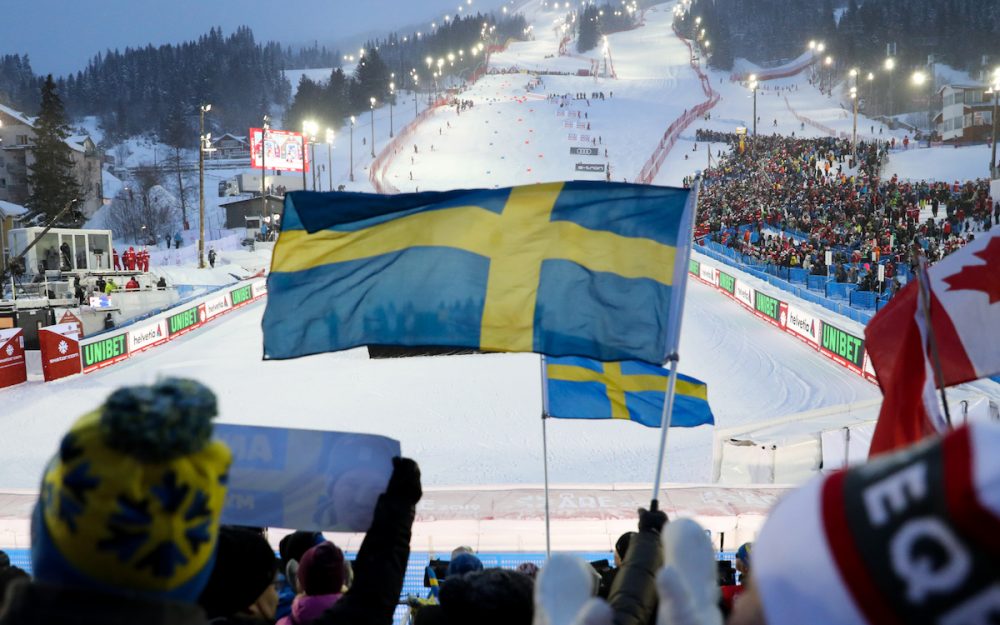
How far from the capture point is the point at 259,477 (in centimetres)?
310

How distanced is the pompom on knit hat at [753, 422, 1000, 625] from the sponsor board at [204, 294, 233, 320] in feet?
88.7

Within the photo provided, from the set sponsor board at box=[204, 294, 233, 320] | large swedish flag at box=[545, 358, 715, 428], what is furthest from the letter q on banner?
large swedish flag at box=[545, 358, 715, 428]

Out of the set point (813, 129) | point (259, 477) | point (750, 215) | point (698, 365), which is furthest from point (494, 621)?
point (813, 129)

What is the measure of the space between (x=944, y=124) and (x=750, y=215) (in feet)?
144

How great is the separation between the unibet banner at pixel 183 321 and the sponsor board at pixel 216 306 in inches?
34.6

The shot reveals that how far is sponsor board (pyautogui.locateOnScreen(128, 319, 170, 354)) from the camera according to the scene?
69.1 ft

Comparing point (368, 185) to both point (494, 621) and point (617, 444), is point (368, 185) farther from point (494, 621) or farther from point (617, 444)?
point (494, 621)

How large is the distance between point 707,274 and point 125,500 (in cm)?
3119

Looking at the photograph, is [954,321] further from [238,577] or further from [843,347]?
[843,347]

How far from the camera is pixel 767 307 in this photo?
76.5 ft

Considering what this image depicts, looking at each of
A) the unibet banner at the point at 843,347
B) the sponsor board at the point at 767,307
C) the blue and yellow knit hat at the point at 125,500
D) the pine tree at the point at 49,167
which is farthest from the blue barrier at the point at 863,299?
the pine tree at the point at 49,167

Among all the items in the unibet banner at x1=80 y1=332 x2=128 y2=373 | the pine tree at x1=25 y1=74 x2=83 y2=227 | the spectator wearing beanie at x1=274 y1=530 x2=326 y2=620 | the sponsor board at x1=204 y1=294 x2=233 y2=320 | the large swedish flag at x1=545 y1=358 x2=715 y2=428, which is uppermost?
the pine tree at x1=25 y1=74 x2=83 y2=227

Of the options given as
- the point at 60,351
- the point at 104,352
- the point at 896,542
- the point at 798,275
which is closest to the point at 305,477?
the point at 896,542

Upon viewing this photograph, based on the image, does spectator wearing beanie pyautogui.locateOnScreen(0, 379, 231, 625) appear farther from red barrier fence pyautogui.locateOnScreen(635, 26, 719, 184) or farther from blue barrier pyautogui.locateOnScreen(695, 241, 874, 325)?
red barrier fence pyautogui.locateOnScreen(635, 26, 719, 184)
